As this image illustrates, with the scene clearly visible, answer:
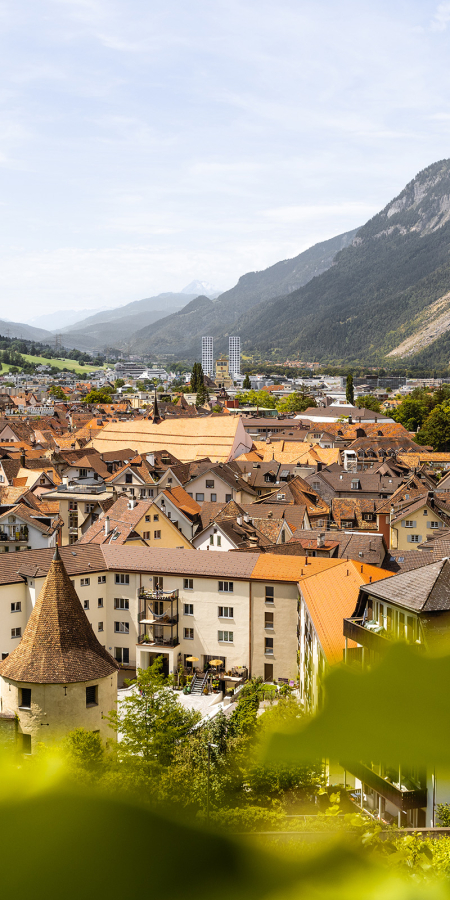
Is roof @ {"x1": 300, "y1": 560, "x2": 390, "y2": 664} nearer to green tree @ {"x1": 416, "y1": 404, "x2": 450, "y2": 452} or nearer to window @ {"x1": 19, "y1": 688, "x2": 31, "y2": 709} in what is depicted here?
window @ {"x1": 19, "y1": 688, "x2": 31, "y2": 709}

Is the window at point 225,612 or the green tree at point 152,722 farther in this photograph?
the window at point 225,612

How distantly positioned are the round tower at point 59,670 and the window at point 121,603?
13050mm

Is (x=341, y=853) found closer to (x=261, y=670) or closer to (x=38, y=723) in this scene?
(x=38, y=723)

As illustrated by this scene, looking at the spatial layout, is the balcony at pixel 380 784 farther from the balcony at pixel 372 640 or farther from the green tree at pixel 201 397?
the green tree at pixel 201 397

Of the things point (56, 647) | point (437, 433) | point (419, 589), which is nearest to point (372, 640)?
point (419, 589)

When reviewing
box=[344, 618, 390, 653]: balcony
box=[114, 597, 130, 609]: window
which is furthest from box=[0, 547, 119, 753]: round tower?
box=[114, 597, 130, 609]: window

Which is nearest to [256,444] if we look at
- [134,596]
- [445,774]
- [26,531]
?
[26,531]

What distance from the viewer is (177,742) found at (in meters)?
17.5

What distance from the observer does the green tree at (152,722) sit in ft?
51.0

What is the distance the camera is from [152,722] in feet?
58.6

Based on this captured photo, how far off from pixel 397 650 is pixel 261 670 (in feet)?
86.6

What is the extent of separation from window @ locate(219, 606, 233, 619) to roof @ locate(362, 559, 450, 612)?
23.1 meters

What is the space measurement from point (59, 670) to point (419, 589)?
11.7 meters

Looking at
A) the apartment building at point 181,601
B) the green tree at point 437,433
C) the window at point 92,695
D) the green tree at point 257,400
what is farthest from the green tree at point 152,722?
the green tree at point 257,400
